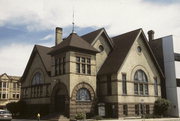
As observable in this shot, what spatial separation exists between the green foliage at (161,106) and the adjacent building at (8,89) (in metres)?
43.7

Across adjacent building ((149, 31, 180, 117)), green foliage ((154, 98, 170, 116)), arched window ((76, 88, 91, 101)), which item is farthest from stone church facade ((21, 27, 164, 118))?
adjacent building ((149, 31, 180, 117))

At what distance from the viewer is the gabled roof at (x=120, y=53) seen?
39.0 m

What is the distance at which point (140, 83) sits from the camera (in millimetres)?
41656

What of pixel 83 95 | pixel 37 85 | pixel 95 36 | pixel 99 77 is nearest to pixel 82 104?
pixel 83 95

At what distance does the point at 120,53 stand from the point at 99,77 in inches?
193

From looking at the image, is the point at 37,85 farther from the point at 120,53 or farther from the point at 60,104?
the point at 120,53

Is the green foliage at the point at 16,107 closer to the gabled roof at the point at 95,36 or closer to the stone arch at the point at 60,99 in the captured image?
the stone arch at the point at 60,99

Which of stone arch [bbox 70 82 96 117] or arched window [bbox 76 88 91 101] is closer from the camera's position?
stone arch [bbox 70 82 96 117]

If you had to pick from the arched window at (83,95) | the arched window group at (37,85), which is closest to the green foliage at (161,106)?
the arched window at (83,95)

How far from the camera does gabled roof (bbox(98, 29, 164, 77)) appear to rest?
39.0 meters

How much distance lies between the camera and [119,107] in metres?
37.2

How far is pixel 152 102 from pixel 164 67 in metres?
7.17

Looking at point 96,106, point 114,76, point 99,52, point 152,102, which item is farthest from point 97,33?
point 152,102

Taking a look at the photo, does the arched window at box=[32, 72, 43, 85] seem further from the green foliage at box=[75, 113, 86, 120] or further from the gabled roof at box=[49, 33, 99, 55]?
the green foliage at box=[75, 113, 86, 120]
